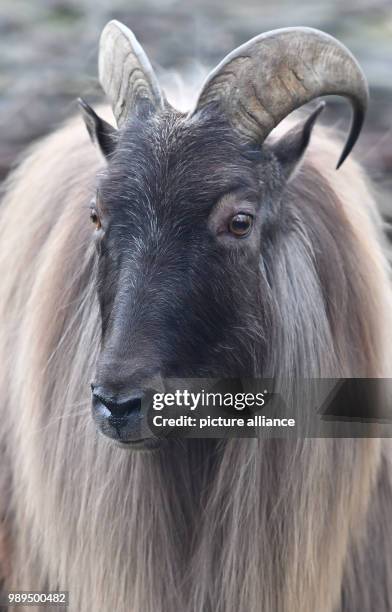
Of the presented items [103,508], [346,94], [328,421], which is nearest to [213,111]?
[346,94]

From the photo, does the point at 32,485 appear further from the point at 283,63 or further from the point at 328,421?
the point at 283,63

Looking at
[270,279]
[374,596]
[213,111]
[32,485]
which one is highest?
A: [213,111]

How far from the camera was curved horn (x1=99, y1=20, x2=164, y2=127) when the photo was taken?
268cm

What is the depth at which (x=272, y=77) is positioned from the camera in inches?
98.1

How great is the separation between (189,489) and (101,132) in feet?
3.52

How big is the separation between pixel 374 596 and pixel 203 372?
1.04 meters

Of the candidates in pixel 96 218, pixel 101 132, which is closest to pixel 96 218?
pixel 96 218

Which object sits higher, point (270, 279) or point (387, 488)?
point (270, 279)

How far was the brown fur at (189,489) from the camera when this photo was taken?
273 cm

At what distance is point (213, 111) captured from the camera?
2510 mm

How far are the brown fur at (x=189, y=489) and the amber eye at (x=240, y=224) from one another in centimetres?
36

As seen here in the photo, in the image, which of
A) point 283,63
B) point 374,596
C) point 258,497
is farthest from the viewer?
point 374,596

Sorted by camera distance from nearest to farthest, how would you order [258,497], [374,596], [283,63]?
[283,63] < [258,497] < [374,596]

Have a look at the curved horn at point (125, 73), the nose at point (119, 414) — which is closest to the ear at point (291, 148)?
the curved horn at point (125, 73)
